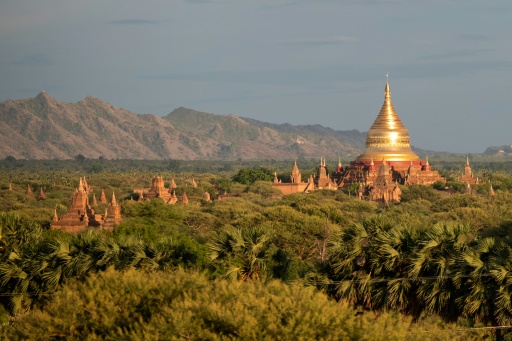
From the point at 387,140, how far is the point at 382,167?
1057 centimetres

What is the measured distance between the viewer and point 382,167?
103062 mm

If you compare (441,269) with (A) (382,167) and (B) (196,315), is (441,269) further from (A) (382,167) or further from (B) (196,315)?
(A) (382,167)

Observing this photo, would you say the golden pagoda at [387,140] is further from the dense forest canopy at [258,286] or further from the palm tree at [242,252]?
the palm tree at [242,252]

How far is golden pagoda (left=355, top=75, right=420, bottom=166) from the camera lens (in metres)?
112

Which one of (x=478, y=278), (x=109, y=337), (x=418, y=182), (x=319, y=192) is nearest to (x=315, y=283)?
(x=478, y=278)

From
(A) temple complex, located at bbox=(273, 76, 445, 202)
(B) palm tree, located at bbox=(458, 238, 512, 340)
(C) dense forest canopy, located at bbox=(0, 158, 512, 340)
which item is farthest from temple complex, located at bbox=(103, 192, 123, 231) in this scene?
(A) temple complex, located at bbox=(273, 76, 445, 202)

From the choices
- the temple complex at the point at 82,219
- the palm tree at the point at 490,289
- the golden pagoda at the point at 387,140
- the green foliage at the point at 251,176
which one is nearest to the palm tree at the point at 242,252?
the palm tree at the point at 490,289

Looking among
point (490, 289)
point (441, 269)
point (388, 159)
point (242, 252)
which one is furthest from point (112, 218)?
point (388, 159)

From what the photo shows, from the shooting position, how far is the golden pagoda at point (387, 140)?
11150cm

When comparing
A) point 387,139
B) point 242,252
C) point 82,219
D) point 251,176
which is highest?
point 387,139

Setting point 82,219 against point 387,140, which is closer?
point 82,219

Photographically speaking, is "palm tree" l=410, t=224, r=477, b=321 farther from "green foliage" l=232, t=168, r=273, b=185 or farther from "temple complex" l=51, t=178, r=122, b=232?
"green foliage" l=232, t=168, r=273, b=185

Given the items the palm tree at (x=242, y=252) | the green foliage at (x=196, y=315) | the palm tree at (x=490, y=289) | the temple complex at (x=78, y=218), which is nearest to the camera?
the green foliage at (x=196, y=315)

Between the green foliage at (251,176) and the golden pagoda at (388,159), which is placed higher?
the golden pagoda at (388,159)
